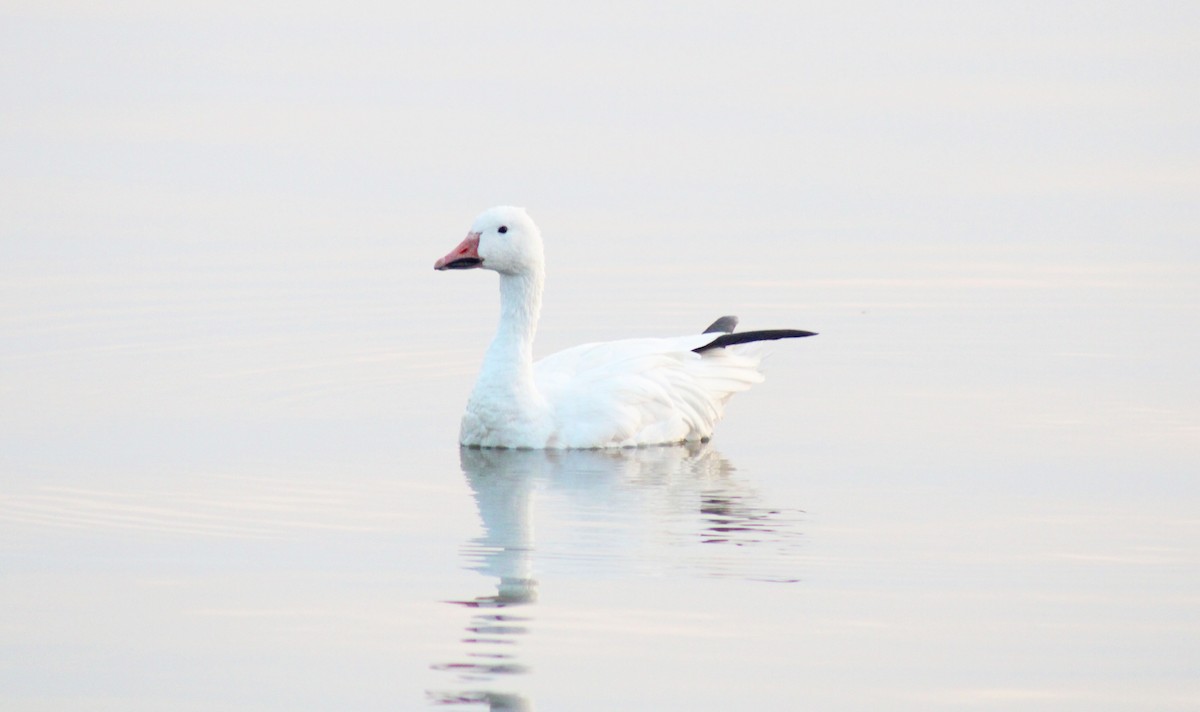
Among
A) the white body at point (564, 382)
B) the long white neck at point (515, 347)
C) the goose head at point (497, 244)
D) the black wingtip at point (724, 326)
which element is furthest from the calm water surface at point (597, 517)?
the goose head at point (497, 244)

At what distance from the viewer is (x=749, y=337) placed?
13.1 m

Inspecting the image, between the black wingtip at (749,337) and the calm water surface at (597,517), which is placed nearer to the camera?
the calm water surface at (597,517)

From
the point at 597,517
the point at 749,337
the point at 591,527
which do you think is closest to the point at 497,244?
the point at 749,337

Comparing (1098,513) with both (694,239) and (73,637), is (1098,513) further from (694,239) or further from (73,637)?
(694,239)

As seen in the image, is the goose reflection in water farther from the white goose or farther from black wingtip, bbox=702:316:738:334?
black wingtip, bbox=702:316:738:334

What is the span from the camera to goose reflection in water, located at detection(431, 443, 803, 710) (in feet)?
27.2

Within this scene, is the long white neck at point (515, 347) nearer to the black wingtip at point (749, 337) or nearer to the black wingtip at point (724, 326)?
the black wingtip at point (749, 337)

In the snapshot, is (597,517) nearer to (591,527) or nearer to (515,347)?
(591,527)

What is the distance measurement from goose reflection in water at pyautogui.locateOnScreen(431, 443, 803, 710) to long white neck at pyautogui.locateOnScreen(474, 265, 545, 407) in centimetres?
34

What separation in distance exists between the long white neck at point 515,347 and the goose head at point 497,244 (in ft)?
0.44

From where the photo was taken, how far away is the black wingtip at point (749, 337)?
1302 centimetres

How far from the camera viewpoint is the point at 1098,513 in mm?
10438

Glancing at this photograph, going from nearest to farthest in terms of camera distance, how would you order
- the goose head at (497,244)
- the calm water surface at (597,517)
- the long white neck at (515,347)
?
1. the calm water surface at (597,517)
2. the long white neck at (515,347)
3. the goose head at (497,244)

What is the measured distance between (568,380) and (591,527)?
2495 millimetres
